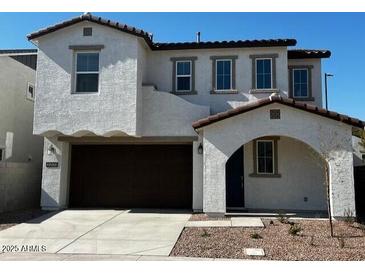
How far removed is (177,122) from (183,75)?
7.51 ft

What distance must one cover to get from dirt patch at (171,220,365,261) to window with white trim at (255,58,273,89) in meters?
6.07

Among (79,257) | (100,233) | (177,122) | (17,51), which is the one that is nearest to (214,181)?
(177,122)

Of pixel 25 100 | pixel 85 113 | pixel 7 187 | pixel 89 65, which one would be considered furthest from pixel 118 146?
pixel 25 100

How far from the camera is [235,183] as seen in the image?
15.3 metres

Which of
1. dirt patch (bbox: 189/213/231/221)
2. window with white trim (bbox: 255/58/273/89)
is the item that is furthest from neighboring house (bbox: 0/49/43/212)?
window with white trim (bbox: 255/58/273/89)

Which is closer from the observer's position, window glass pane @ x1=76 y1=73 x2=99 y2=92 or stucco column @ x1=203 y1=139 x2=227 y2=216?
stucco column @ x1=203 y1=139 x2=227 y2=216

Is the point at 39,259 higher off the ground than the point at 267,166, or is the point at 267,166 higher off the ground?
the point at 267,166

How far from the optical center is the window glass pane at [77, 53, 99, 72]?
14.8 meters

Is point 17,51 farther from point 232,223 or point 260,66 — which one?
point 232,223

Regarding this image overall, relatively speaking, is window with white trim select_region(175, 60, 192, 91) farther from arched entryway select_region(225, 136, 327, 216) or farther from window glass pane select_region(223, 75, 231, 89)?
arched entryway select_region(225, 136, 327, 216)
